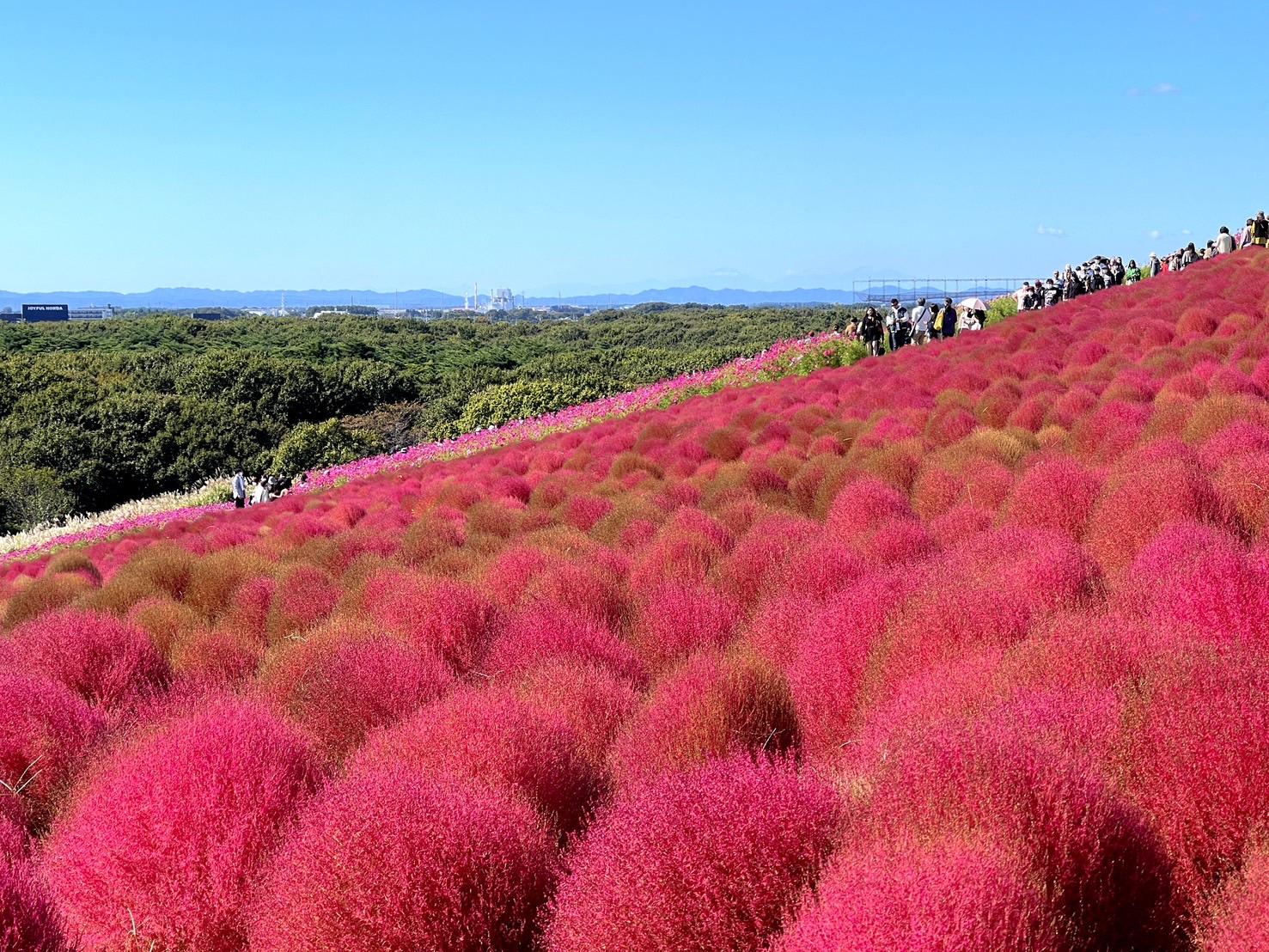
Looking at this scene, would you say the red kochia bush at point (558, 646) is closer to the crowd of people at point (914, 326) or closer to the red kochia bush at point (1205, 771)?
the red kochia bush at point (1205, 771)

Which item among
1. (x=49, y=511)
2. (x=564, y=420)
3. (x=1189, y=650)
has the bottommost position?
(x=49, y=511)

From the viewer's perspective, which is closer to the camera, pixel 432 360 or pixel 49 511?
pixel 49 511

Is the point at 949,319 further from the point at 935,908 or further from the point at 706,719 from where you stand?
the point at 935,908

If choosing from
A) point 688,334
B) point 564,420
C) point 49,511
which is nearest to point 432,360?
point 688,334

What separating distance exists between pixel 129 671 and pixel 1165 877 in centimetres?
402

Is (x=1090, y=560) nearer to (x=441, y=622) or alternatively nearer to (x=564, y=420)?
(x=441, y=622)

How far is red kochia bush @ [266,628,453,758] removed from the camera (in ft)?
12.5

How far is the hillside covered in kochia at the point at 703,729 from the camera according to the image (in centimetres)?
224

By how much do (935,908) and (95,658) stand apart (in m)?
3.97

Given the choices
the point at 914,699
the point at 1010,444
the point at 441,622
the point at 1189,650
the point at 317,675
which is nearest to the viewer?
the point at 1189,650

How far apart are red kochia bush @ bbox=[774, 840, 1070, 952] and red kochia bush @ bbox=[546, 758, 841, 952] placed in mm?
170

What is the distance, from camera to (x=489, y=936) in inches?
95.8

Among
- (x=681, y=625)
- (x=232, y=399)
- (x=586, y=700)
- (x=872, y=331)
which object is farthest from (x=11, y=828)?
(x=232, y=399)

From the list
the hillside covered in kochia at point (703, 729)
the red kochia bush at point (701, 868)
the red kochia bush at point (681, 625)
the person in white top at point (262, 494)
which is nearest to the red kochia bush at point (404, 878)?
the hillside covered in kochia at point (703, 729)
